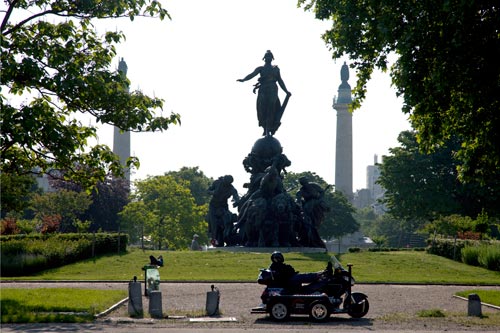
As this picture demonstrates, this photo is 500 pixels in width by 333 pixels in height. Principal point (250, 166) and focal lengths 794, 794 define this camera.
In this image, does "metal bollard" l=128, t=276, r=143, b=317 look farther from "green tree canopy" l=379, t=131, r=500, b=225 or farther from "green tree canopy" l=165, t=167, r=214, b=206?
"green tree canopy" l=165, t=167, r=214, b=206

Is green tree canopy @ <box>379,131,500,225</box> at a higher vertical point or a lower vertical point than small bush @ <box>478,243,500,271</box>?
higher

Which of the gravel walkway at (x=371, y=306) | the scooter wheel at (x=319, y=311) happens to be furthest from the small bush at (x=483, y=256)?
the scooter wheel at (x=319, y=311)

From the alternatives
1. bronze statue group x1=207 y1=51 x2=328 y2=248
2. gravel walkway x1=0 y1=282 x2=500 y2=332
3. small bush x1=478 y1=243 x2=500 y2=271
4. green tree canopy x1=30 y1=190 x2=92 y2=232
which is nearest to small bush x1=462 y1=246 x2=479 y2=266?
small bush x1=478 y1=243 x2=500 y2=271

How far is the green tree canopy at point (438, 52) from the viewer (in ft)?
53.0

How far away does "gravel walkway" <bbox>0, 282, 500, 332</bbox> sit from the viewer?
14594 mm

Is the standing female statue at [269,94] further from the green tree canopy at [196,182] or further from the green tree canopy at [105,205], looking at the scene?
the green tree canopy at [196,182]

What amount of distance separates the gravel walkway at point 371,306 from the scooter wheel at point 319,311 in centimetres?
17

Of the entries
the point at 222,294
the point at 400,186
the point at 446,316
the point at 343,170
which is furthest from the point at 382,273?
the point at 343,170

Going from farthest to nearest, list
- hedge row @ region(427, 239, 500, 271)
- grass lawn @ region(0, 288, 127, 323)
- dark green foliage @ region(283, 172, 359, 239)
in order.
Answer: dark green foliage @ region(283, 172, 359, 239) → hedge row @ region(427, 239, 500, 271) → grass lawn @ region(0, 288, 127, 323)

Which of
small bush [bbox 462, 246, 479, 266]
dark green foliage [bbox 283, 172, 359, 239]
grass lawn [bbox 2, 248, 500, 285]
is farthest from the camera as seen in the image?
dark green foliage [bbox 283, 172, 359, 239]

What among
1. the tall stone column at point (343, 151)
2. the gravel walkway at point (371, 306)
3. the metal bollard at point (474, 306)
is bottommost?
the gravel walkway at point (371, 306)

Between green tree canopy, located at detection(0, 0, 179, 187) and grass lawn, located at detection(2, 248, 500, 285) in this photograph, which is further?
grass lawn, located at detection(2, 248, 500, 285)

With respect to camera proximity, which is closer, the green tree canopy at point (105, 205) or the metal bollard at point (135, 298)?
the metal bollard at point (135, 298)

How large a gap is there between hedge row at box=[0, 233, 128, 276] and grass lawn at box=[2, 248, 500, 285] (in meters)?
0.68
